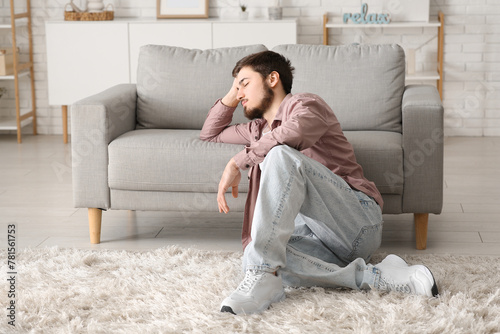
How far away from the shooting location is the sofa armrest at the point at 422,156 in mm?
2787

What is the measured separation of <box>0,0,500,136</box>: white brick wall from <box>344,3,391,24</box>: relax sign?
0.23 m

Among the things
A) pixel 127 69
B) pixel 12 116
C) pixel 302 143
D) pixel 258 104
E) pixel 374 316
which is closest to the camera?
pixel 374 316

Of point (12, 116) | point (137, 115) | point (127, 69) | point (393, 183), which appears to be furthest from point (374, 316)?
point (12, 116)

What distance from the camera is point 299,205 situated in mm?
2162

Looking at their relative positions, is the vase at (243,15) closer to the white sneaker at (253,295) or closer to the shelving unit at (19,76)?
the shelving unit at (19,76)

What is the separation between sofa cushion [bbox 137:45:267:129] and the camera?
3.32m

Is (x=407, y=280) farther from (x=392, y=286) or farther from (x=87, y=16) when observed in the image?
(x=87, y=16)

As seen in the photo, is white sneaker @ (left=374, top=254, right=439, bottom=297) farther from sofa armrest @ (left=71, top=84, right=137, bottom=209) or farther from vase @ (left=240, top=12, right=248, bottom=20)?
vase @ (left=240, top=12, right=248, bottom=20)

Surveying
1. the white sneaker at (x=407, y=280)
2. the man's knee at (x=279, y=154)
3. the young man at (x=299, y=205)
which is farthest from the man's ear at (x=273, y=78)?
the white sneaker at (x=407, y=280)

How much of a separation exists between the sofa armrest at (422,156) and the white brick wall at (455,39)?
279 centimetres

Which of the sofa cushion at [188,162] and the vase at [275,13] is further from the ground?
the vase at [275,13]

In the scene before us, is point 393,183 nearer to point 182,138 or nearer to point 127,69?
point 182,138

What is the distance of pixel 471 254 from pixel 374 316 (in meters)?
0.87

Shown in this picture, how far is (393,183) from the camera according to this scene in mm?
2797
